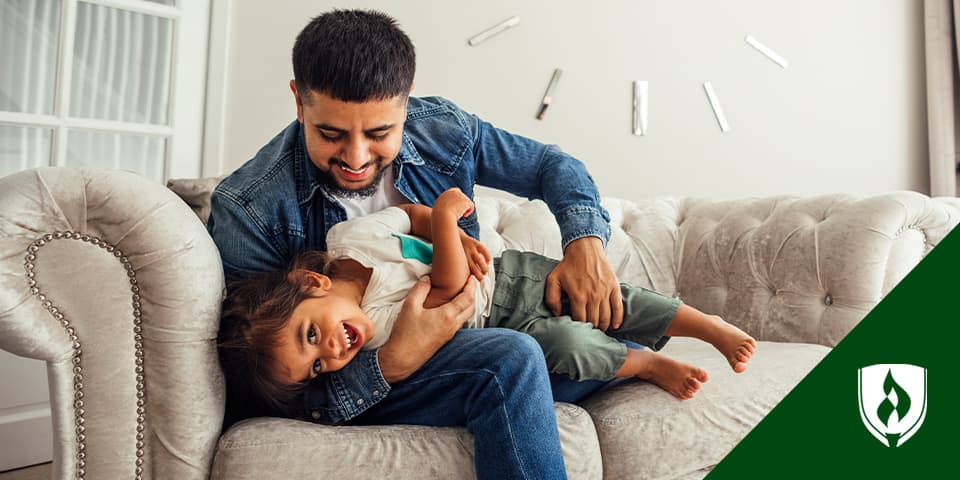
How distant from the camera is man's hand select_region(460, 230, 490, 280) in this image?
1206mm

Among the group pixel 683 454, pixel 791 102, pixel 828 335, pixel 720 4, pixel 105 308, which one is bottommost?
pixel 683 454

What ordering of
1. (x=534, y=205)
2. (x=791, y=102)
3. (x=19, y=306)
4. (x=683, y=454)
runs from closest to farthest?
1. (x=19, y=306)
2. (x=683, y=454)
3. (x=534, y=205)
4. (x=791, y=102)

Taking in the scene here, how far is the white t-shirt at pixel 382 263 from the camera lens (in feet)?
3.78

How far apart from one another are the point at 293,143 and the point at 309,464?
63 cm

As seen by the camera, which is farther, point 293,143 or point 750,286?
point 750,286

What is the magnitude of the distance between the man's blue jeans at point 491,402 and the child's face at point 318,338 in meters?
0.10

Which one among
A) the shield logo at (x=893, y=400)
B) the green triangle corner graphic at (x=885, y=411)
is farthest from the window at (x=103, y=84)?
the shield logo at (x=893, y=400)

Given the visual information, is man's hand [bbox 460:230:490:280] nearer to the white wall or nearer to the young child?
the young child

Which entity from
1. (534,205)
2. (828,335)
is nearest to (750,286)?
(828,335)

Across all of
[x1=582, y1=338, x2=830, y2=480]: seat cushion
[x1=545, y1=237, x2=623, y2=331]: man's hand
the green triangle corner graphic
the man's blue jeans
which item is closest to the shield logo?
the green triangle corner graphic

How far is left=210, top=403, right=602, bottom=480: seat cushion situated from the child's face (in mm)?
85

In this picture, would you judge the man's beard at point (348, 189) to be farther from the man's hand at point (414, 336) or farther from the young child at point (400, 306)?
the man's hand at point (414, 336)

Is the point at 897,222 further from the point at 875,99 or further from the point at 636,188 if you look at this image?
the point at 875,99

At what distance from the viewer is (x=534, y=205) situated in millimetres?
2035
